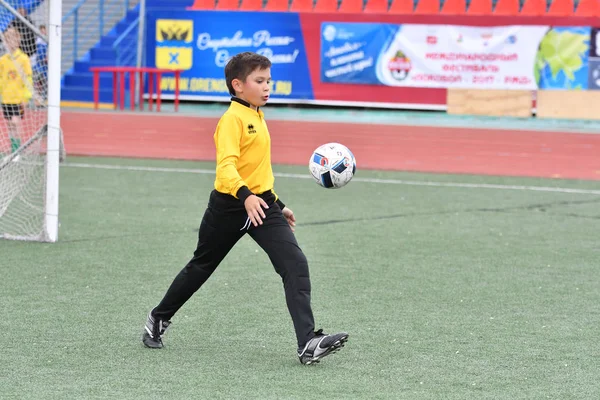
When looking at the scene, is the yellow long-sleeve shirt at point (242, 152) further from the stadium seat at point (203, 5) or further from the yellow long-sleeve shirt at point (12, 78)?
the stadium seat at point (203, 5)

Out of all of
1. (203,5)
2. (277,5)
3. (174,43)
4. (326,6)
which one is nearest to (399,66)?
(326,6)

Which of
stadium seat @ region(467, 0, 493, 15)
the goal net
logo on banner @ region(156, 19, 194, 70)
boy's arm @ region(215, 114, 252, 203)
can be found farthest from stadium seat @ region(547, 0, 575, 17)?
boy's arm @ region(215, 114, 252, 203)

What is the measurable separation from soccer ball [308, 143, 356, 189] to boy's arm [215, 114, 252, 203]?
2.57 ft

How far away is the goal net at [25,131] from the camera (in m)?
9.26

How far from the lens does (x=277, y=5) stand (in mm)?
24203

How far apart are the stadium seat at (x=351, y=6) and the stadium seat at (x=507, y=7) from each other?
9.55 ft

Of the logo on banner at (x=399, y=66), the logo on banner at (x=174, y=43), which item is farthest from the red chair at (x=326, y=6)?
the logo on banner at (x=174, y=43)

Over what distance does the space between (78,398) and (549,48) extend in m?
18.5

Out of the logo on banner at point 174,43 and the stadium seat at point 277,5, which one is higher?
the stadium seat at point 277,5

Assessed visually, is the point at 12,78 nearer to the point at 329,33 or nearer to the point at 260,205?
the point at 260,205

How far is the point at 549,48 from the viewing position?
21.8 meters

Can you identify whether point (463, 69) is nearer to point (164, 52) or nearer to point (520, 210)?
point (164, 52)

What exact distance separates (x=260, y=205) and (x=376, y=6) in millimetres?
18784

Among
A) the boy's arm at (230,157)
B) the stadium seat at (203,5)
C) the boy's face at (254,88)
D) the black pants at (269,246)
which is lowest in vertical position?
the black pants at (269,246)
